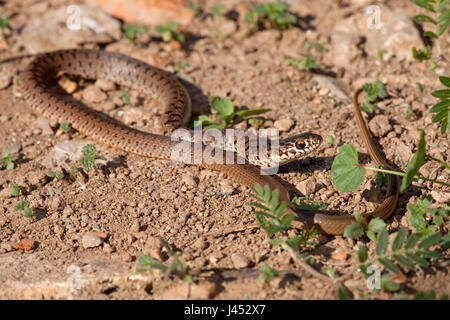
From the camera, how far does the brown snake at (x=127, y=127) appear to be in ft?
17.0

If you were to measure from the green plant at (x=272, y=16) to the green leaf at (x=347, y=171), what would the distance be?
4228 mm

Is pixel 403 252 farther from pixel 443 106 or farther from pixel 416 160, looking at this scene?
pixel 443 106

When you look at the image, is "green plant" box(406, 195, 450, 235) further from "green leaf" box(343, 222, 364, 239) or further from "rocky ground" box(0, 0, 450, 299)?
"green leaf" box(343, 222, 364, 239)

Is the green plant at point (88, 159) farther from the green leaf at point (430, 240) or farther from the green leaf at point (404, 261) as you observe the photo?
the green leaf at point (430, 240)

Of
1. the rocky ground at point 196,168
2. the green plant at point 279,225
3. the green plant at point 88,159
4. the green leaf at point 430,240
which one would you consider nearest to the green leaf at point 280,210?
the green plant at point 279,225

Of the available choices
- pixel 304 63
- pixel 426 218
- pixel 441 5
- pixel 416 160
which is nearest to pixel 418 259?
pixel 416 160

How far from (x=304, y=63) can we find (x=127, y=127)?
3010mm

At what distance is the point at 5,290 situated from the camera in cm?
448

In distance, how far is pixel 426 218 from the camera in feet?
16.7

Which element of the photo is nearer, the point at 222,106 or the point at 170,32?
the point at 222,106

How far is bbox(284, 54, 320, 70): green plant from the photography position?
7.45m

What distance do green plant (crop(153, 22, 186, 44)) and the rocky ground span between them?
229 mm
